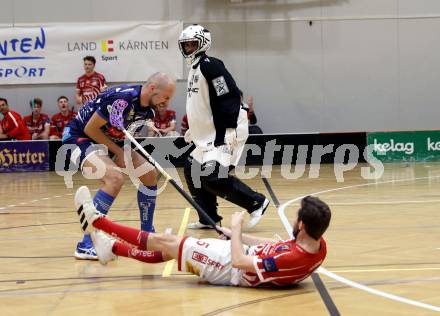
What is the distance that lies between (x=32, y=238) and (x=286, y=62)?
11.3 m

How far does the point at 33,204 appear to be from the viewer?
10172 millimetres

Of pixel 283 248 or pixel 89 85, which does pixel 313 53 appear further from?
pixel 283 248

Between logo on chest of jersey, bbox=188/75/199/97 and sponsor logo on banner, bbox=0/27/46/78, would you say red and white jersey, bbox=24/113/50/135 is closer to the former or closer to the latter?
sponsor logo on banner, bbox=0/27/46/78

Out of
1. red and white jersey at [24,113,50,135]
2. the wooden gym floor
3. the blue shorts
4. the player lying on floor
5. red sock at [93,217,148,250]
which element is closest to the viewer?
the wooden gym floor

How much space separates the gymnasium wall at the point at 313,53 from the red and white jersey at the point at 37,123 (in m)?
0.79

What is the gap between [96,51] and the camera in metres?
17.3

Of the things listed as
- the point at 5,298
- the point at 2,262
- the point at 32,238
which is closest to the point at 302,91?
the point at 32,238

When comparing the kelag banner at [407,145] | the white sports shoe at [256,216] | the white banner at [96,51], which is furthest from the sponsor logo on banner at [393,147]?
the white sports shoe at [256,216]

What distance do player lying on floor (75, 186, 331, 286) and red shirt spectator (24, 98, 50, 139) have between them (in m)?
11.3

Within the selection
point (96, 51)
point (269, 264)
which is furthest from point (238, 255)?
point (96, 51)

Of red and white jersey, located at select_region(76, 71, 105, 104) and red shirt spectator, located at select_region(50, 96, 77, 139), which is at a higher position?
red and white jersey, located at select_region(76, 71, 105, 104)

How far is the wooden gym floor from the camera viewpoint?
4496 millimetres

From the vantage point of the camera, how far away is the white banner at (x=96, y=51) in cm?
1723

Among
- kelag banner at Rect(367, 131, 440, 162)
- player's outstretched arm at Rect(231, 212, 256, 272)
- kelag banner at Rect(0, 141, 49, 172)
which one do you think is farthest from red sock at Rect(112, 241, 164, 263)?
kelag banner at Rect(367, 131, 440, 162)
